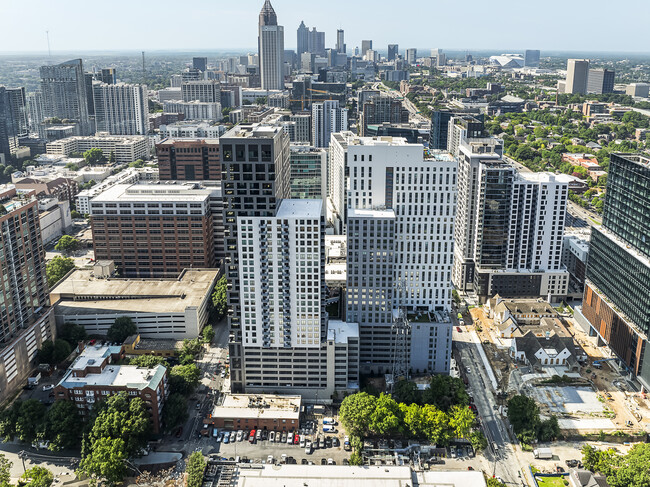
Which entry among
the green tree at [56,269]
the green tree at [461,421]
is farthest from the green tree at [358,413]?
the green tree at [56,269]

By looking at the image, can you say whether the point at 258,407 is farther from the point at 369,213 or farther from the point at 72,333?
the point at 72,333

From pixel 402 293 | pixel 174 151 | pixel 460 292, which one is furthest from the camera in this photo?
pixel 174 151

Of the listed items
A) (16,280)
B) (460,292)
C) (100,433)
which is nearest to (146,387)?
(100,433)

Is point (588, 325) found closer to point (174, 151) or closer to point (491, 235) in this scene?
point (491, 235)

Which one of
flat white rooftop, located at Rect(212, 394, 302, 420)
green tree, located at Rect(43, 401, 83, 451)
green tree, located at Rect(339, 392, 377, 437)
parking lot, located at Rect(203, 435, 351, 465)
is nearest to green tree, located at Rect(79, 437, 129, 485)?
green tree, located at Rect(43, 401, 83, 451)

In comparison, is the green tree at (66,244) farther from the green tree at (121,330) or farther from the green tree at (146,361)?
the green tree at (146,361)

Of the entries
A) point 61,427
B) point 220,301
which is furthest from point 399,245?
point 61,427
